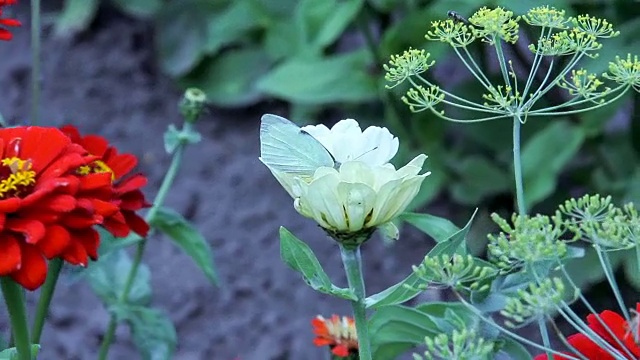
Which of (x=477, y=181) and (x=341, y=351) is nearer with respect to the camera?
(x=341, y=351)

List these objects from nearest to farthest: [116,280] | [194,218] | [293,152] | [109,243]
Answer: [293,152]
[109,243]
[116,280]
[194,218]

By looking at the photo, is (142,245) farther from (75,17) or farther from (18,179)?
(75,17)

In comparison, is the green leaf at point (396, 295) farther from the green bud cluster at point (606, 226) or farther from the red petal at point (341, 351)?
the red petal at point (341, 351)

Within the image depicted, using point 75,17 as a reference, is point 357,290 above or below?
below

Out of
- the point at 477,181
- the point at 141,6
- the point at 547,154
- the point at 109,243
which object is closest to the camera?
the point at 109,243

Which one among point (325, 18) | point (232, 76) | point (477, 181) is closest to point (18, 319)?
point (325, 18)

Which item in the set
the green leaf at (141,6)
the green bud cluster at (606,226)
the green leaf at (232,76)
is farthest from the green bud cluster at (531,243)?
→ the green leaf at (141,6)
